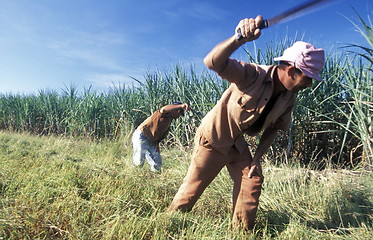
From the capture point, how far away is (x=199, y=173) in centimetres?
224

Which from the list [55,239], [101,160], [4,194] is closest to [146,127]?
[101,160]

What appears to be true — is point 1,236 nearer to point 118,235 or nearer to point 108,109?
point 118,235

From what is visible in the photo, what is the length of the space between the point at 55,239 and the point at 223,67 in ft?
5.54

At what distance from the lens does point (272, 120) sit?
2.09 metres

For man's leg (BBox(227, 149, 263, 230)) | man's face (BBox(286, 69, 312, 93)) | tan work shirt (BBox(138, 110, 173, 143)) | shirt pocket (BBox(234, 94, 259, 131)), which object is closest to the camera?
man's face (BBox(286, 69, 312, 93))

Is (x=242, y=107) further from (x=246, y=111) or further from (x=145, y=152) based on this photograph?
(x=145, y=152)

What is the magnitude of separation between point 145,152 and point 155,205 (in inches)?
74.6

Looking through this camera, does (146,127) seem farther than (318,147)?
No

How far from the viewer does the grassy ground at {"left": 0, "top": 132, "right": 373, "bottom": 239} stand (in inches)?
79.0

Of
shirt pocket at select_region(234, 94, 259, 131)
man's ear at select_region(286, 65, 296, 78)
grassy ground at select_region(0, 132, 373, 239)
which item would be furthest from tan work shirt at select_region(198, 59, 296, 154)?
grassy ground at select_region(0, 132, 373, 239)

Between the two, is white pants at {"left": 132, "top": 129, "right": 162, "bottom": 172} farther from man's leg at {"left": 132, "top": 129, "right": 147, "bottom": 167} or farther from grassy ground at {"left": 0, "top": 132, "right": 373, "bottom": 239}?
grassy ground at {"left": 0, "top": 132, "right": 373, "bottom": 239}

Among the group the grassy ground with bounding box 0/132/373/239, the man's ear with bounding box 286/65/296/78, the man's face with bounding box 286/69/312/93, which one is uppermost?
the man's ear with bounding box 286/65/296/78

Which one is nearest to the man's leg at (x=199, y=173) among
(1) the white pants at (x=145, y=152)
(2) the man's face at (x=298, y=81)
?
(2) the man's face at (x=298, y=81)

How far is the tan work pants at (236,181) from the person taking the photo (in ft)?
7.03
